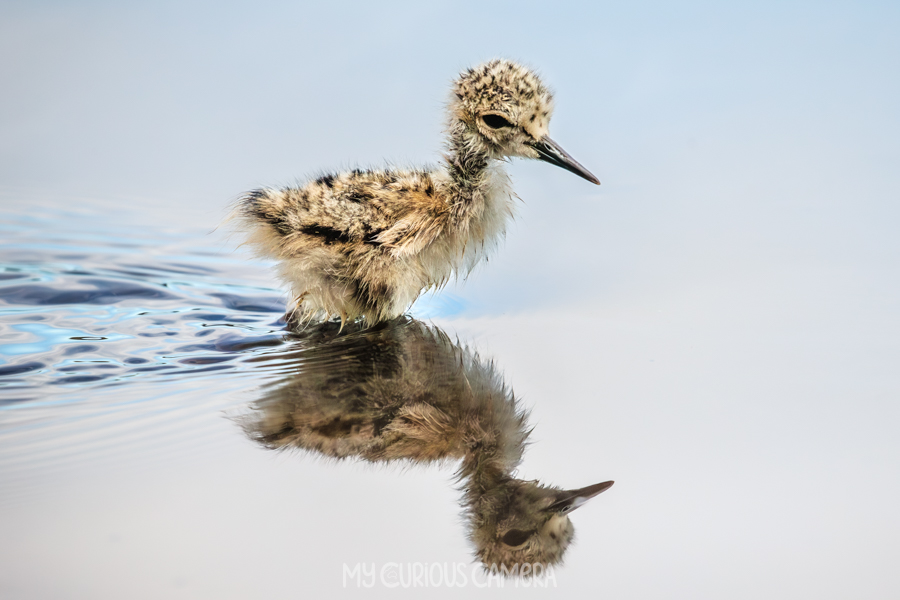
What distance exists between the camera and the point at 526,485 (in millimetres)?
1779

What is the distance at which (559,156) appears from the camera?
9.11 ft

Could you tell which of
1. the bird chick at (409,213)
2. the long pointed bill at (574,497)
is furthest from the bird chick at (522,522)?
the bird chick at (409,213)

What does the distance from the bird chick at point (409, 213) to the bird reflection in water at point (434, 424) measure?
0.74 ft

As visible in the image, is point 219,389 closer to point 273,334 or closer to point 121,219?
point 273,334

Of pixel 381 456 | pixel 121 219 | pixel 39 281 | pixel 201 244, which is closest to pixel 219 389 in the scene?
pixel 381 456

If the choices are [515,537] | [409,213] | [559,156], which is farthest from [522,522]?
[559,156]

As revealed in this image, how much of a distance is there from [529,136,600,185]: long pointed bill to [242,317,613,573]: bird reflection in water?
719mm

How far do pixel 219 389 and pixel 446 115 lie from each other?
1294 mm

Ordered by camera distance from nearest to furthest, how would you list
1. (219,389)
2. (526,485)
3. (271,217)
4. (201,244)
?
(526,485), (219,389), (271,217), (201,244)

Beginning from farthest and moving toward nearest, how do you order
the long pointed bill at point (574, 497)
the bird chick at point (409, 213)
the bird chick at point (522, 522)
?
the bird chick at point (409, 213)
the long pointed bill at point (574, 497)
the bird chick at point (522, 522)

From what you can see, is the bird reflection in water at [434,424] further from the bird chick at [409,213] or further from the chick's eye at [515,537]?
the bird chick at [409,213]

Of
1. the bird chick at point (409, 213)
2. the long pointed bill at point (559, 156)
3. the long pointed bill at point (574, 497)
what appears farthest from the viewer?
the long pointed bill at point (559, 156)

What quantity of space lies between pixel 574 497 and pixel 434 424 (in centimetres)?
41

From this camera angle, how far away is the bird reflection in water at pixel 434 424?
165 centimetres
